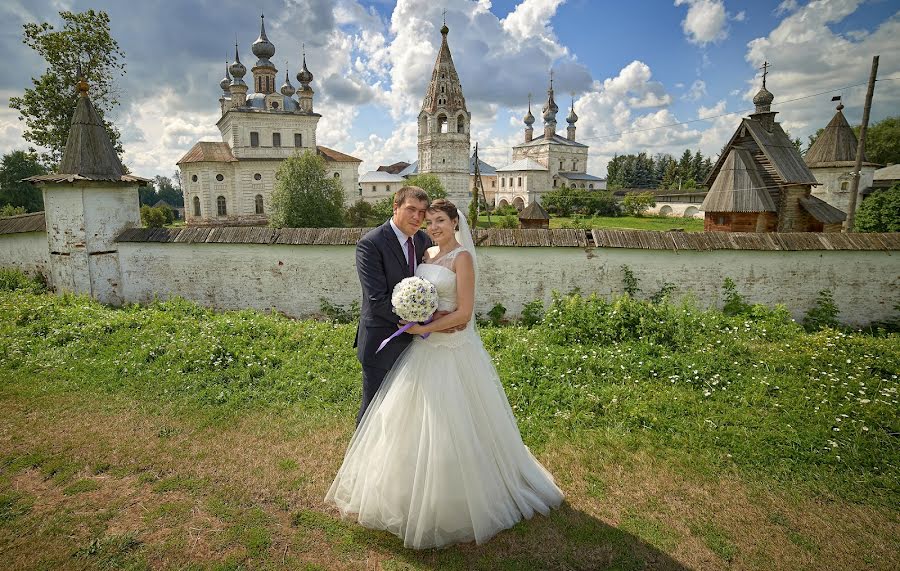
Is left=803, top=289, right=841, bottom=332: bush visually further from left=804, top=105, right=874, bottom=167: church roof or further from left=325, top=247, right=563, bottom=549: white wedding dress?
left=804, top=105, right=874, bottom=167: church roof

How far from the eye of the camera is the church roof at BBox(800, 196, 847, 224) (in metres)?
17.4

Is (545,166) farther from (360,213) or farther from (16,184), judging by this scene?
(16,184)

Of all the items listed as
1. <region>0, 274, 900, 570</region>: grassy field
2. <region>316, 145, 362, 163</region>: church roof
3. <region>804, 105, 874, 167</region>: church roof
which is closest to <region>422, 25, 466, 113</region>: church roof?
<region>316, 145, 362, 163</region>: church roof

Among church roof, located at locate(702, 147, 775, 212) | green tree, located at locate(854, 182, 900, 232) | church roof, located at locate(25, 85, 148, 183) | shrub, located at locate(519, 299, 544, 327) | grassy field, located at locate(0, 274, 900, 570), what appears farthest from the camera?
green tree, located at locate(854, 182, 900, 232)

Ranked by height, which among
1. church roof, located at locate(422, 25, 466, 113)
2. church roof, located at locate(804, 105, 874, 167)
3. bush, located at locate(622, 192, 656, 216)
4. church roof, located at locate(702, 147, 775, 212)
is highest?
church roof, located at locate(422, 25, 466, 113)

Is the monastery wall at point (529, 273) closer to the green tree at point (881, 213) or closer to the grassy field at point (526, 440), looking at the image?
the grassy field at point (526, 440)

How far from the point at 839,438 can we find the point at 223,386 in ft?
21.8

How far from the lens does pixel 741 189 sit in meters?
17.8

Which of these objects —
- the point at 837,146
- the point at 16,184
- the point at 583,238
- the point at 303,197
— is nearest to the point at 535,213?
the point at 303,197

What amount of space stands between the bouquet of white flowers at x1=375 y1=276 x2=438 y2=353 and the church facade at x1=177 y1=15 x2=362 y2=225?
3792 centimetres

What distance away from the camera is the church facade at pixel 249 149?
40031mm

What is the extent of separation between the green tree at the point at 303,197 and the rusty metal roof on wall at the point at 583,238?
1743cm

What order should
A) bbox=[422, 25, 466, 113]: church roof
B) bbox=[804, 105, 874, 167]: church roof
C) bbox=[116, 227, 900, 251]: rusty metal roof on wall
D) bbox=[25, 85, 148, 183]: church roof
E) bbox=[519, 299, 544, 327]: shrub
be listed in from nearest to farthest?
bbox=[116, 227, 900, 251]: rusty metal roof on wall → bbox=[519, 299, 544, 327]: shrub → bbox=[25, 85, 148, 183]: church roof → bbox=[804, 105, 874, 167]: church roof → bbox=[422, 25, 466, 113]: church roof

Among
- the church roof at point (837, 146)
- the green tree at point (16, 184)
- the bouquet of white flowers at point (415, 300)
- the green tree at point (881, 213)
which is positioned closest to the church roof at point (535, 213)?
the green tree at point (881, 213)
